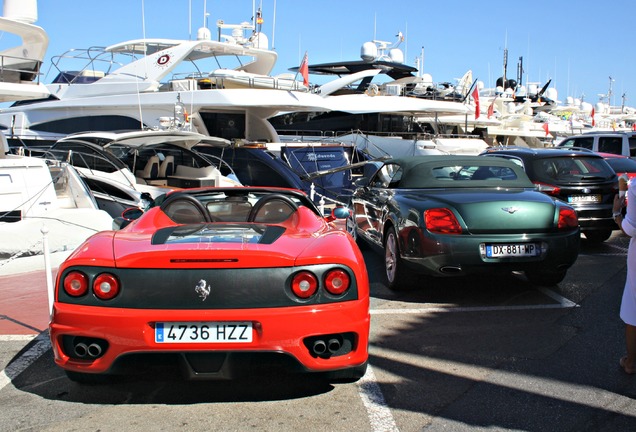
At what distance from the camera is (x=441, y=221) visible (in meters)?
6.10

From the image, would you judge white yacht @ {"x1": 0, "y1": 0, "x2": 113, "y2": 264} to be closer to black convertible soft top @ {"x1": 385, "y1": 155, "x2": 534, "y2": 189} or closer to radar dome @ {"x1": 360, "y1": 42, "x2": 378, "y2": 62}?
black convertible soft top @ {"x1": 385, "y1": 155, "x2": 534, "y2": 189}

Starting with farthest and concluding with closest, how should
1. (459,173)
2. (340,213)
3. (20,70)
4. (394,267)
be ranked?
(20,70) → (459,173) → (394,267) → (340,213)

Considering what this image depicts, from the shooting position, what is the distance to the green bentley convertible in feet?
19.6

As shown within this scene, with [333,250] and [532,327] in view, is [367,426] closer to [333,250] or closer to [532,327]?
[333,250]

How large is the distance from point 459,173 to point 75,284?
484 cm

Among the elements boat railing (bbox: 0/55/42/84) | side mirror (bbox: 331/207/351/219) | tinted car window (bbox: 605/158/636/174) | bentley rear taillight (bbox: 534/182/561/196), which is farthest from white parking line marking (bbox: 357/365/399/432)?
boat railing (bbox: 0/55/42/84)

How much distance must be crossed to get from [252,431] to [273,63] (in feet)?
76.7

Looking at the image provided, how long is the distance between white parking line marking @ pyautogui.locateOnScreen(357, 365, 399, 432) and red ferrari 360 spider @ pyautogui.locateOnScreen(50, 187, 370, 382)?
204 millimetres

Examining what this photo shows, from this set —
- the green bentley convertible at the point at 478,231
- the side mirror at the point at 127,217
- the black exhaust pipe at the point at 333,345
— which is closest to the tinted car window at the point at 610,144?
the green bentley convertible at the point at 478,231

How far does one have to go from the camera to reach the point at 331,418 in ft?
11.7

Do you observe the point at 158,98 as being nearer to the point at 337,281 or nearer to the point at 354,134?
the point at 354,134

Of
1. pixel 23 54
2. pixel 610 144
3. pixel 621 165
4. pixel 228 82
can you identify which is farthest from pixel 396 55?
pixel 23 54

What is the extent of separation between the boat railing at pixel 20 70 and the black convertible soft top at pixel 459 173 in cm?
829

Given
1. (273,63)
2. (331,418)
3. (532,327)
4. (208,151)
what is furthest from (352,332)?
(273,63)
